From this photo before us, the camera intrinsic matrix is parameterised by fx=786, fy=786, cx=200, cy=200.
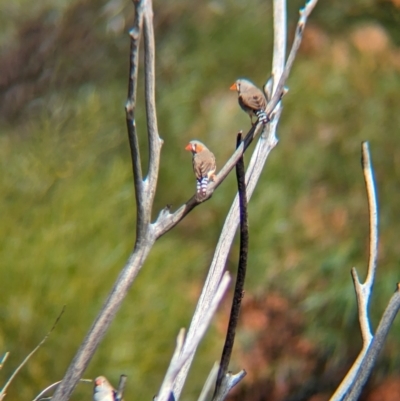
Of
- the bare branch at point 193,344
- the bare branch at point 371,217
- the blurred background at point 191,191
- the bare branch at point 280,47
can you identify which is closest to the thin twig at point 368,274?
the bare branch at point 371,217

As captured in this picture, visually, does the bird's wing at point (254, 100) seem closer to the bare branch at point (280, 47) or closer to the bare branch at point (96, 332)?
the bare branch at point (280, 47)

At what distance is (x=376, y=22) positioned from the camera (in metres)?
3.77

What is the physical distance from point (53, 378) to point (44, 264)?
1.11ft

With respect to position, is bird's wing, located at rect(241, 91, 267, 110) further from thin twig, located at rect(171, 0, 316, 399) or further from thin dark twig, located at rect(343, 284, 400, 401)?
thin dark twig, located at rect(343, 284, 400, 401)

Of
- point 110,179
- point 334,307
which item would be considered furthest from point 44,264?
point 334,307

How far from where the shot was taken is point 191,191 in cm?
313

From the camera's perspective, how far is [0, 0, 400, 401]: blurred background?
2.27 m

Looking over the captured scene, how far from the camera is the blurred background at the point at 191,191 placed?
89.4 inches

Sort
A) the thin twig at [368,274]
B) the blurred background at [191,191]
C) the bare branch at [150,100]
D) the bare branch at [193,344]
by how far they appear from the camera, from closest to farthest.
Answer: the bare branch at [193,344]
the bare branch at [150,100]
the thin twig at [368,274]
the blurred background at [191,191]

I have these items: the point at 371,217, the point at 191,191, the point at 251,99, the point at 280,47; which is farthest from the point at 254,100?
the point at 191,191

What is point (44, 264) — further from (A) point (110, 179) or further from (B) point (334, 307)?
(B) point (334, 307)

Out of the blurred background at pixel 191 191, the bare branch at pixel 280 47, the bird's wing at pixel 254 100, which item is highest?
the bare branch at pixel 280 47

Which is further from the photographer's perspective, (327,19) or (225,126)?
(327,19)

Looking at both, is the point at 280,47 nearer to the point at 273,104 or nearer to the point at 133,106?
the point at 273,104
